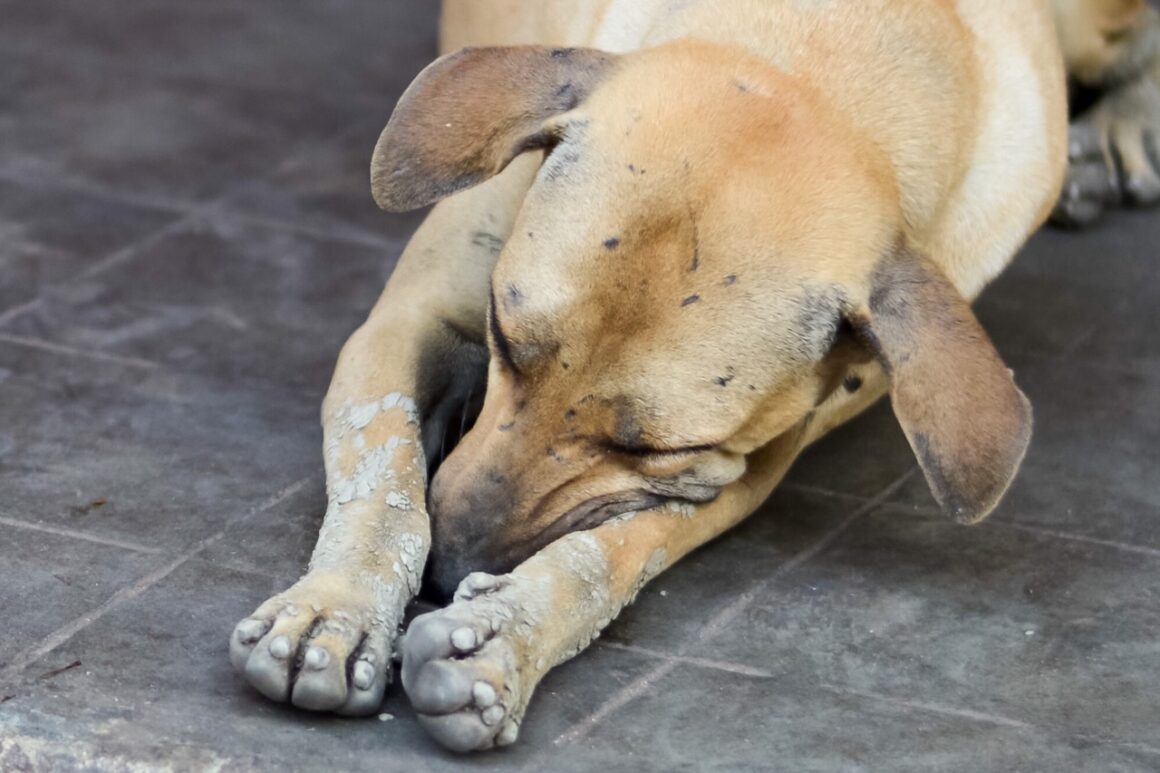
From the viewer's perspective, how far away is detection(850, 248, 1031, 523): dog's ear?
2531 millimetres

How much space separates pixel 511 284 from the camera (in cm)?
261

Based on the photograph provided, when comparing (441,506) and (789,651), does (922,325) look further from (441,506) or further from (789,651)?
(441,506)

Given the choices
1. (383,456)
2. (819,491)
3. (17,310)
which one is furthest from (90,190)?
(819,491)

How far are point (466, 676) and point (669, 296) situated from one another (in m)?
0.63

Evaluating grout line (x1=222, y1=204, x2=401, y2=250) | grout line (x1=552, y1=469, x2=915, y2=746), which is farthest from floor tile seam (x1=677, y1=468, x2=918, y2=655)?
grout line (x1=222, y1=204, x2=401, y2=250)

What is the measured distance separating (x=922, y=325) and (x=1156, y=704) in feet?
2.29

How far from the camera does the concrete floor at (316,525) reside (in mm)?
2475

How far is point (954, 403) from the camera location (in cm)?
253

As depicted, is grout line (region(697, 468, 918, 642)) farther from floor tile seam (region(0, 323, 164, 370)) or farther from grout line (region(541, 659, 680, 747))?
floor tile seam (region(0, 323, 164, 370))

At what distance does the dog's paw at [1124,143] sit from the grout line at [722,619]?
1.84m

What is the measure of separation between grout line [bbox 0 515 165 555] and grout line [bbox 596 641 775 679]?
801mm

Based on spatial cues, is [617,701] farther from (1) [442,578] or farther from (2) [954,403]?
(2) [954,403]

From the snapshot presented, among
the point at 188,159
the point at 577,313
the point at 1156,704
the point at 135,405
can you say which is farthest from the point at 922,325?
the point at 188,159

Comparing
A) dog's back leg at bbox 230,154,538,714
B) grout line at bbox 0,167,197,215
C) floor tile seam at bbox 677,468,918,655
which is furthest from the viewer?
grout line at bbox 0,167,197,215
